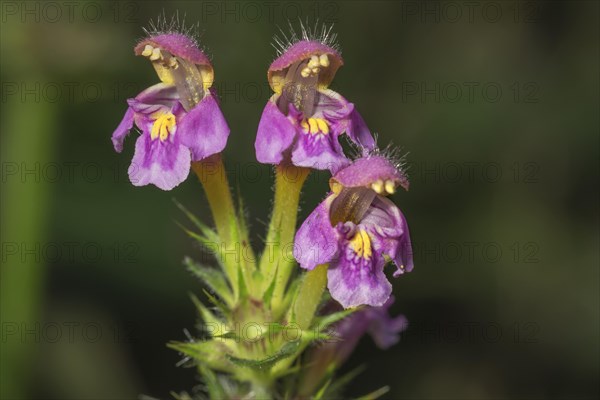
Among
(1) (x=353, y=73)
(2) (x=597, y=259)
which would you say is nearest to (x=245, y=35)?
(1) (x=353, y=73)

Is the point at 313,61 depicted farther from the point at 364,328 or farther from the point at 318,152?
the point at 364,328

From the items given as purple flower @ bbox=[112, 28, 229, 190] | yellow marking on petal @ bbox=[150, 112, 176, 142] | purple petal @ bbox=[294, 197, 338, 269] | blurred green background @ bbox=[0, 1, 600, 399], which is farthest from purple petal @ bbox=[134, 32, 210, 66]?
blurred green background @ bbox=[0, 1, 600, 399]

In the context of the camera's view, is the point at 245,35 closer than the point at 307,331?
No

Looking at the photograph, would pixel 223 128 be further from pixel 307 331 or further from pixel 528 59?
pixel 528 59

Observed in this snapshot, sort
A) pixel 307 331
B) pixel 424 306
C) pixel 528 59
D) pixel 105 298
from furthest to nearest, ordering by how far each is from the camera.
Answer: pixel 528 59 → pixel 424 306 → pixel 105 298 → pixel 307 331

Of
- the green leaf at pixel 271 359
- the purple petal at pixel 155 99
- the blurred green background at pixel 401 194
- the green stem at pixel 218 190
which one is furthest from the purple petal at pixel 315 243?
the blurred green background at pixel 401 194

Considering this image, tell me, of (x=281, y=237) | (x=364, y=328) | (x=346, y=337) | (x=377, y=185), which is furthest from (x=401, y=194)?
(x=377, y=185)
